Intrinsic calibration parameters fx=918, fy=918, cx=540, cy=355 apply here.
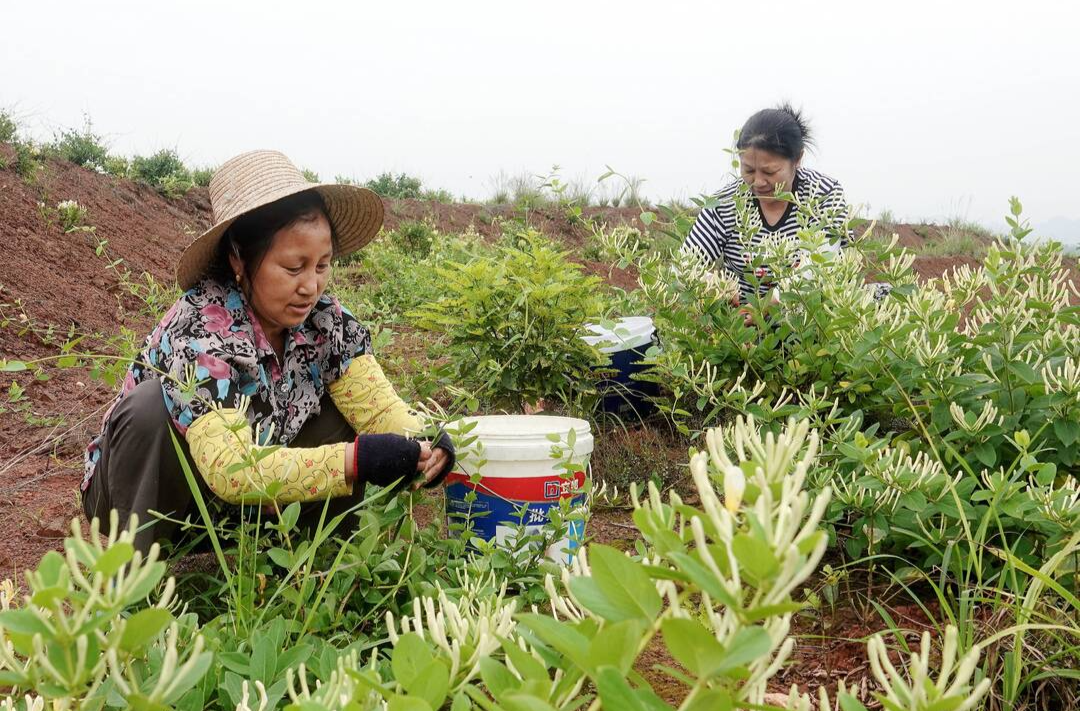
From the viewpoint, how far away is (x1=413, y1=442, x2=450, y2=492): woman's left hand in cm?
204

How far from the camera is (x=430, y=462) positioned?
6.84 feet

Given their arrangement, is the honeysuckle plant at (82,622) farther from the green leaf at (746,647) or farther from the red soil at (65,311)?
the red soil at (65,311)

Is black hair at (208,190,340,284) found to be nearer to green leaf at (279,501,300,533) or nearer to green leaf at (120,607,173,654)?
green leaf at (279,501,300,533)

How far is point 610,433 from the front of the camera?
3.34 meters

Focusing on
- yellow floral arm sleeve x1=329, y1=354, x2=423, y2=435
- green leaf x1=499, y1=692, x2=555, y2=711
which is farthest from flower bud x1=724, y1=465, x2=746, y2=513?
yellow floral arm sleeve x1=329, y1=354, x2=423, y2=435

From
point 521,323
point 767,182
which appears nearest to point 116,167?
point 767,182

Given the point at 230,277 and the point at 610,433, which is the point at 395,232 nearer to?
the point at 610,433

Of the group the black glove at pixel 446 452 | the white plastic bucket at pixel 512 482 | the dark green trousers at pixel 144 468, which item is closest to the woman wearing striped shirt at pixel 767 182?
the white plastic bucket at pixel 512 482

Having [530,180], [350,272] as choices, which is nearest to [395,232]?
[350,272]

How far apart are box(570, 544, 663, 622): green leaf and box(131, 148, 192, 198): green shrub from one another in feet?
35.6

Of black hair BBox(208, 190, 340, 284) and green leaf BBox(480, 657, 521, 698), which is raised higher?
black hair BBox(208, 190, 340, 284)

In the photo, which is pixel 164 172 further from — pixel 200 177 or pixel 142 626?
pixel 142 626

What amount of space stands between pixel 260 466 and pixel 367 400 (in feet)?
1.90

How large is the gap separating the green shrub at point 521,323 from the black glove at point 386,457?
2.62 feet
